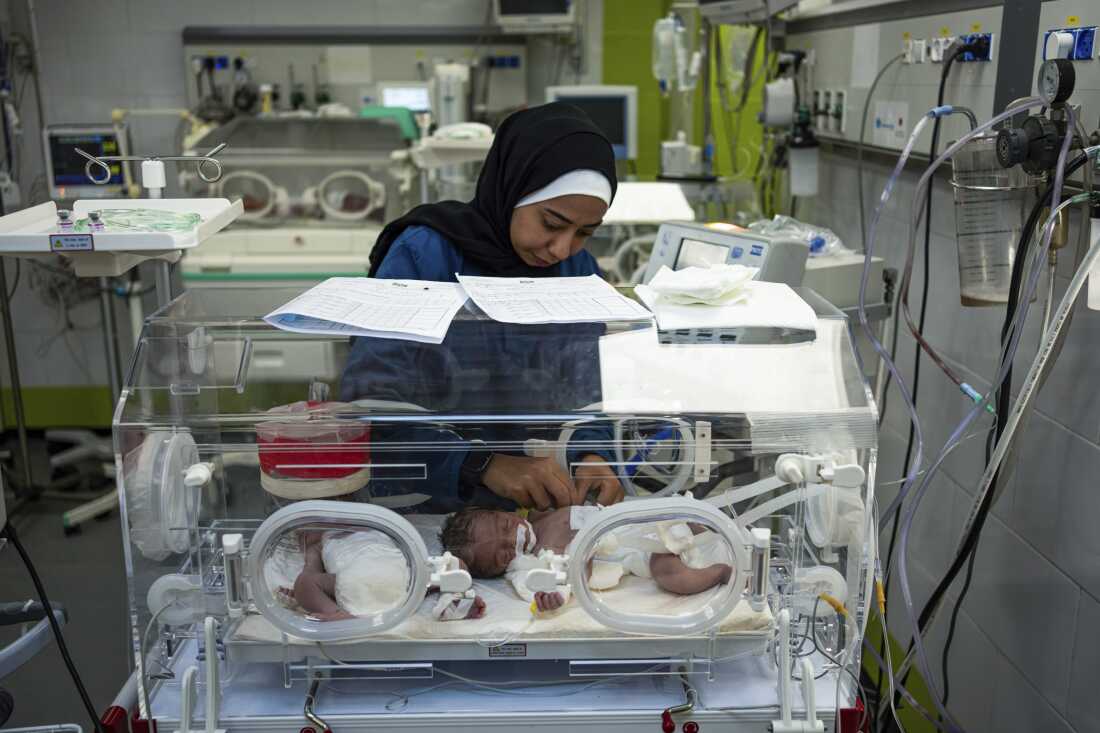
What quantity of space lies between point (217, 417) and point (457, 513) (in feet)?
1.04

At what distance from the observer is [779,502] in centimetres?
118

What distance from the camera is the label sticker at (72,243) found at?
1229 millimetres

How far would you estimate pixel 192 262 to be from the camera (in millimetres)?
3840

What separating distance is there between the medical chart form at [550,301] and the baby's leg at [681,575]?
31 centimetres

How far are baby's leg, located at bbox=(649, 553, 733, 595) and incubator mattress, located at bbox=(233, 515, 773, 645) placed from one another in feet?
0.04

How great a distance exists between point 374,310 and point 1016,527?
133cm

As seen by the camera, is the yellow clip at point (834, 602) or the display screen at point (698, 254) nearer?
the yellow clip at point (834, 602)

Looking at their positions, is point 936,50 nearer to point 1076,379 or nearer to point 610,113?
point 1076,379

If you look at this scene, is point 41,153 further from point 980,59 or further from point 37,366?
point 980,59

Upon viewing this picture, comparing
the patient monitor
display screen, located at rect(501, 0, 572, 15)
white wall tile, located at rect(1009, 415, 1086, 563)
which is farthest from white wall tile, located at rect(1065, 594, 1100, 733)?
display screen, located at rect(501, 0, 572, 15)

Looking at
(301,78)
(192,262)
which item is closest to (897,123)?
(192,262)

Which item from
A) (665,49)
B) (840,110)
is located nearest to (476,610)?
(840,110)

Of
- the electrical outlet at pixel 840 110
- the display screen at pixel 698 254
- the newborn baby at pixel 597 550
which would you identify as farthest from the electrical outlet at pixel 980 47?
the newborn baby at pixel 597 550

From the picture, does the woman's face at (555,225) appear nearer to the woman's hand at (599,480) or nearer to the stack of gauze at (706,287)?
the stack of gauze at (706,287)
